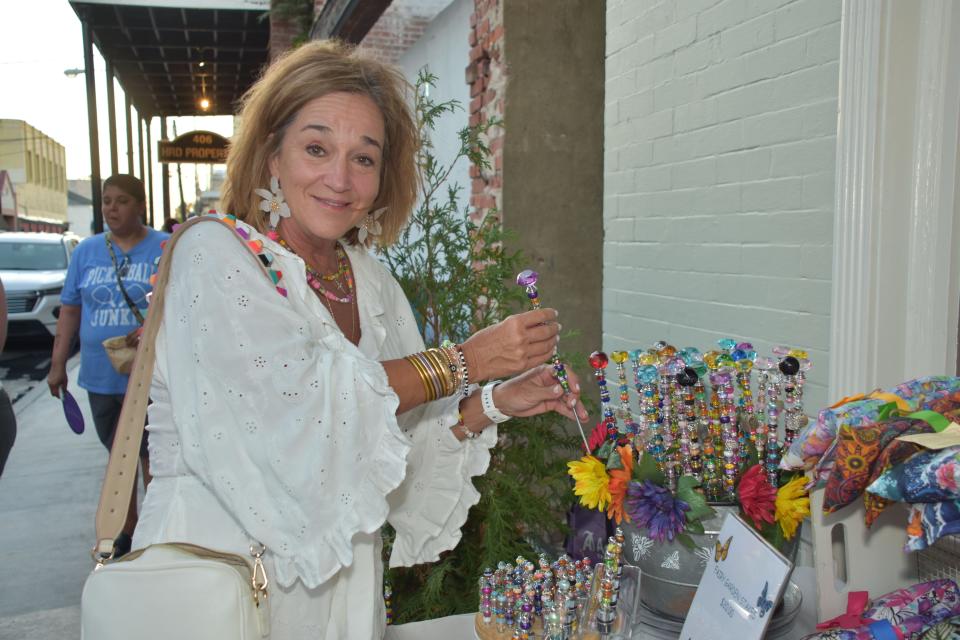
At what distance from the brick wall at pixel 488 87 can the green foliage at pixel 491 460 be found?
2.95 ft

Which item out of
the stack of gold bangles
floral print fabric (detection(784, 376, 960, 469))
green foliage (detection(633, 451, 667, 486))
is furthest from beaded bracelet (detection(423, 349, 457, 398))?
floral print fabric (detection(784, 376, 960, 469))

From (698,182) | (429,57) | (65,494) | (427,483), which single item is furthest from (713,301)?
(429,57)

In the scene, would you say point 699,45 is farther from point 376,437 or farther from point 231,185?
point 376,437

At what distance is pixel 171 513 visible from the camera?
1.46 metres

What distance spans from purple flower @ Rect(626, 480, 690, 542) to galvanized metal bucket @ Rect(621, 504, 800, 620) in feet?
0.10

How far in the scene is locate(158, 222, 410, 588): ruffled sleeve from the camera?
132 centimetres

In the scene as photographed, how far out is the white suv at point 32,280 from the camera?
11664 mm

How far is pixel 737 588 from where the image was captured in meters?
1.21

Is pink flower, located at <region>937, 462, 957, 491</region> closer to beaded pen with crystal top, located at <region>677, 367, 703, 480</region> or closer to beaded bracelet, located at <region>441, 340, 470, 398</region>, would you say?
beaded pen with crystal top, located at <region>677, 367, 703, 480</region>

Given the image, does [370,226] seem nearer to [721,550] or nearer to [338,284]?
[338,284]

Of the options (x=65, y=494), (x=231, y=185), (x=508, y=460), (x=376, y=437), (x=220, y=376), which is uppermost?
(x=231, y=185)

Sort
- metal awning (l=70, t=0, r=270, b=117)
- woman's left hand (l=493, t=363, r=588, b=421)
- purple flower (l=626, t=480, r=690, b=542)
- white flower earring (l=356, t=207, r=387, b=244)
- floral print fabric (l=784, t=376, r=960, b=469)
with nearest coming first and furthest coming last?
floral print fabric (l=784, t=376, r=960, b=469) < purple flower (l=626, t=480, r=690, b=542) < woman's left hand (l=493, t=363, r=588, b=421) < white flower earring (l=356, t=207, r=387, b=244) < metal awning (l=70, t=0, r=270, b=117)

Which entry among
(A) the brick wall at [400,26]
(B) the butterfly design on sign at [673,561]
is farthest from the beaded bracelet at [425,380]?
(A) the brick wall at [400,26]

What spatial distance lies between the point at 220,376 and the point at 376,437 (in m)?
0.28
